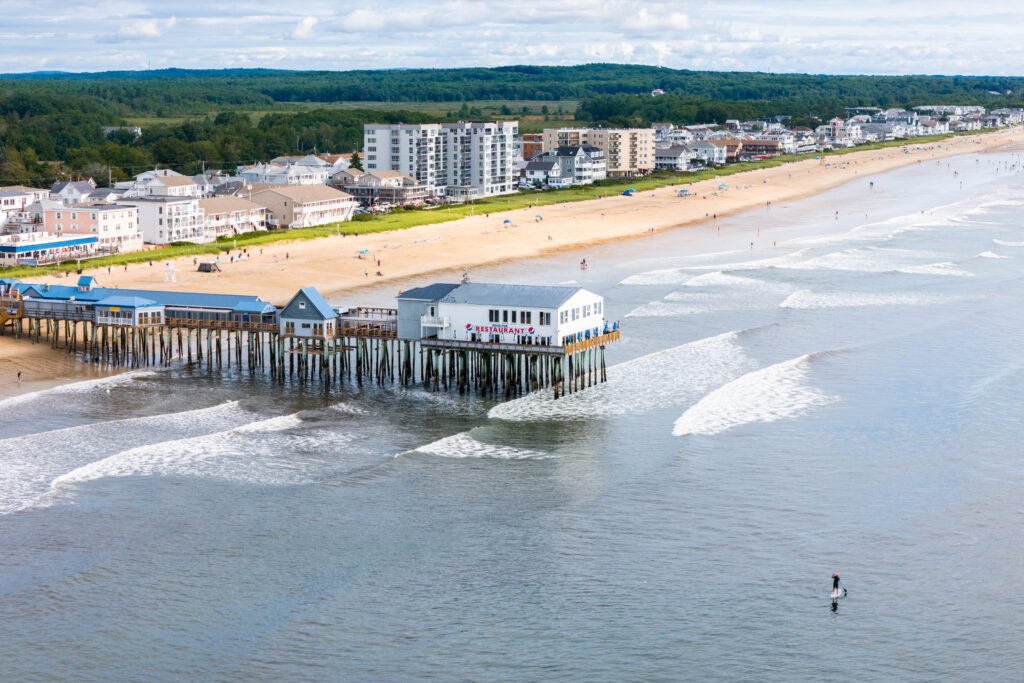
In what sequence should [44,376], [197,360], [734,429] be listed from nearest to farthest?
[734,429]
[44,376]
[197,360]

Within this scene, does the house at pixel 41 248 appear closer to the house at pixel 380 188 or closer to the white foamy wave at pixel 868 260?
the house at pixel 380 188

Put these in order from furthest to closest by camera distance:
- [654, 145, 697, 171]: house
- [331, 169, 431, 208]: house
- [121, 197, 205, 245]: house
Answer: [654, 145, 697, 171]: house → [331, 169, 431, 208]: house → [121, 197, 205, 245]: house

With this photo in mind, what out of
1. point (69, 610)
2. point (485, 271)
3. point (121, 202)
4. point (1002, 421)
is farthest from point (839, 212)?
point (69, 610)

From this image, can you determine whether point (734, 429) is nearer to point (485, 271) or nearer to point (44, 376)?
point (44, 376)

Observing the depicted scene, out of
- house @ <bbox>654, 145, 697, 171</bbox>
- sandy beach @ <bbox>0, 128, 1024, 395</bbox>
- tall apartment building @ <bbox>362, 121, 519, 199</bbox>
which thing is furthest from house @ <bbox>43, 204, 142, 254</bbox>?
house @ <bbox>654, 145, 697, 171</bbox>

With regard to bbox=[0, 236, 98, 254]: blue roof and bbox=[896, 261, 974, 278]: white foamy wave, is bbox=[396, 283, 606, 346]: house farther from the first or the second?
bbox=[896, 261, 974, 278]: white foamy wave

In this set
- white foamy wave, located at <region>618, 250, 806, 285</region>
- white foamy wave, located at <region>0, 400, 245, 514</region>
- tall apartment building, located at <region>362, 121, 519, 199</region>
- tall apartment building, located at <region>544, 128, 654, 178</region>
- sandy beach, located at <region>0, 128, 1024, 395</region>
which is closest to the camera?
white foamy wave, located at <region>0, 400, 245, 514</region>

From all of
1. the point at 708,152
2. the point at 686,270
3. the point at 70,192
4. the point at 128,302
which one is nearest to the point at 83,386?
the point at 128,302
